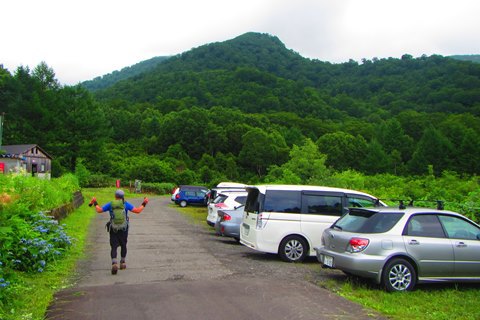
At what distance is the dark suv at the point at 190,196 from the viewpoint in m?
34.4

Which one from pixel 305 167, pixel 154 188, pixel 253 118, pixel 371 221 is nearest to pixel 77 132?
pixel 154 188

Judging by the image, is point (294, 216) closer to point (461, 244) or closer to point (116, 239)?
point (461, 244)

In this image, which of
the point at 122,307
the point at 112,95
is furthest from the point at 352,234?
the point at 112,95

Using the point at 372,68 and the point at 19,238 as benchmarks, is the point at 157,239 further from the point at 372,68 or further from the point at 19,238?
the point at 372,68

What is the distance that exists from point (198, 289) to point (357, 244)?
2987mm

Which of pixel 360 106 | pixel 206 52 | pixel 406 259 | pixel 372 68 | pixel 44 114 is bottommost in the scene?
pixel 406 259

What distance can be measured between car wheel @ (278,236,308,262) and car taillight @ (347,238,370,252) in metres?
3.08

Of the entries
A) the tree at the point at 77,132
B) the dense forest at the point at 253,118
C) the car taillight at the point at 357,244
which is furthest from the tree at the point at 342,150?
the car taillight at the point at 357,244

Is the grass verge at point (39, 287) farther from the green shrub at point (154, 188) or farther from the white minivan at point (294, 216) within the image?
the green shrub at point (154, 188)

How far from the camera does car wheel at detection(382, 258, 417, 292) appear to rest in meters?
8.21

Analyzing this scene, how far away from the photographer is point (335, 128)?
98938 mm

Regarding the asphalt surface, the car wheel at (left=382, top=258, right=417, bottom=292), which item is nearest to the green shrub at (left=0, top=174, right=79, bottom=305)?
the asphalt surface

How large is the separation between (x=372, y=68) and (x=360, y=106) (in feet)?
63.8

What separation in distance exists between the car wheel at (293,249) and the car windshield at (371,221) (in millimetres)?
2505
